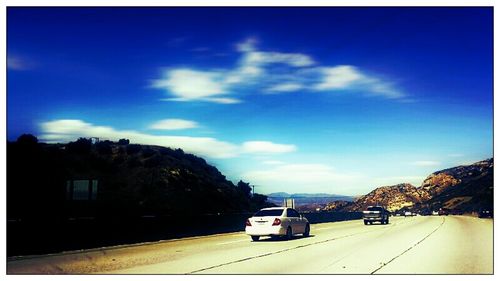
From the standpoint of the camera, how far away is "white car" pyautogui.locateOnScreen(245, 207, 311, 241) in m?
22.7

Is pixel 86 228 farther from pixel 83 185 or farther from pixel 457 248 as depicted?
pixel 457 248

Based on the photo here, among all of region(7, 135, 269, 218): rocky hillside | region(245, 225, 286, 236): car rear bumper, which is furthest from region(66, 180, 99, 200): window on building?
region(7, 135, 269, 218): rocky hillside

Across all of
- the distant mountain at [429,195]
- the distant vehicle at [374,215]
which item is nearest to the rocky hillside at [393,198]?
the distant mountain at [429,195]

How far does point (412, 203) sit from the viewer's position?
17988 centimetres

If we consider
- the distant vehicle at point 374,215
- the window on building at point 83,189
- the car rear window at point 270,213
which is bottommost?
the distant vehicle at point 374,215

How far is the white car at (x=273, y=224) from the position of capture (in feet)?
74.5

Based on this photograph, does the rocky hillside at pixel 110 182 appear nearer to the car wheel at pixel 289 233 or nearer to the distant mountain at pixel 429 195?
the car wheel at pixel 289 233

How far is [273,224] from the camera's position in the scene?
22703 mm

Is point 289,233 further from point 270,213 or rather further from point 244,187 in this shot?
point 244,187

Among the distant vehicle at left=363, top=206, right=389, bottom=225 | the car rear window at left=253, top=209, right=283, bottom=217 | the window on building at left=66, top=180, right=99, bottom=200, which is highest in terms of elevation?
the window on building at left=66, top=180, right=99, bottom=200

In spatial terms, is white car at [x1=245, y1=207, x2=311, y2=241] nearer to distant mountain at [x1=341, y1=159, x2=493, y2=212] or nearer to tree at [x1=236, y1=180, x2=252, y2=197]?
tree at [x1=236, y1=180, x2=252, y2=197]
